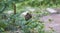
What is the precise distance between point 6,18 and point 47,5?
14.2ft

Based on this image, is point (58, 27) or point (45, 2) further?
point (45, 2)

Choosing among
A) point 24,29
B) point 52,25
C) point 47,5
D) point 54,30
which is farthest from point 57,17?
point 24,29

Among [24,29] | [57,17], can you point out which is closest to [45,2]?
[57,17]

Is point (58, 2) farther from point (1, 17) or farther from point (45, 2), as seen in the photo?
point (1, 17)

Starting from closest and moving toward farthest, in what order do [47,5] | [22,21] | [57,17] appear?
[22,21], [57,17], [47,5]

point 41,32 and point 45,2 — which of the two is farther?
point 45,2

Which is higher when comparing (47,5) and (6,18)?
(6,18)

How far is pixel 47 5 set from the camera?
729 centimetres

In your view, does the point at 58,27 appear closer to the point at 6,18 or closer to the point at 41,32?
the point at 41,32

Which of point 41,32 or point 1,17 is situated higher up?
point 1,17

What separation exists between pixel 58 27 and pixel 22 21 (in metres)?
1.75

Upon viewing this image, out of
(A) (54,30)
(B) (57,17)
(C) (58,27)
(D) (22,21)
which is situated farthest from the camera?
(B) (57,17)

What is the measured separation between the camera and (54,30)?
Answer: 437 cm

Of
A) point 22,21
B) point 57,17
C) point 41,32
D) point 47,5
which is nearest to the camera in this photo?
point 22,21
